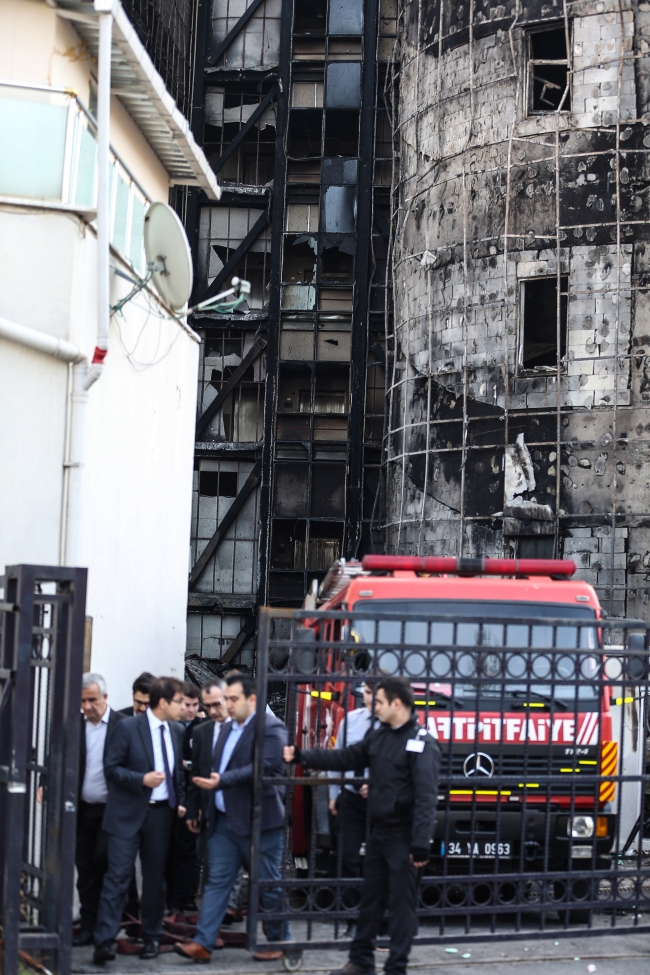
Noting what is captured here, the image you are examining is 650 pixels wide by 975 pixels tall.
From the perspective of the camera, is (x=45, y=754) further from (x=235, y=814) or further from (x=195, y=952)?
(x=195, y=952)

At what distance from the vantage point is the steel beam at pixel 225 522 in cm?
2992

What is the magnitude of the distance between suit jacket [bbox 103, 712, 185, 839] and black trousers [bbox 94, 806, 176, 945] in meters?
0.08

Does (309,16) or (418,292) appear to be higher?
(309,16)

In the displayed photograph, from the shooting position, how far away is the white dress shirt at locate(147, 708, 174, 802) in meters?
8.12

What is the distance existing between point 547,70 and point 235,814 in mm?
18823

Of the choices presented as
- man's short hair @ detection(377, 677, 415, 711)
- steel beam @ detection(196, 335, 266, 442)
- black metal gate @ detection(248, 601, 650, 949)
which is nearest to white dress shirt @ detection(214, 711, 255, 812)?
black metal gate @ detection(248, 601, 650, 949)

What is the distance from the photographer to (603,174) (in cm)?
2156

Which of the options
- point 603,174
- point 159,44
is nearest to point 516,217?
point 603,174

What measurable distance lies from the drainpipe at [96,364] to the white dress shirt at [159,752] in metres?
2.47

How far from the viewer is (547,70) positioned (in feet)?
75.4

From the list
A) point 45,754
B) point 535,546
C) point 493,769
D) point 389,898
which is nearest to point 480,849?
point 493,769

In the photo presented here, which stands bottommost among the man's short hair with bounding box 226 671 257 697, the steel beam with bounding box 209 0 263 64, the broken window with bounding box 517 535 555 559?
the man's short hair with bounding box 226 671 257 697

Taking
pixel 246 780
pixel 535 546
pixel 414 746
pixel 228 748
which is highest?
pixel 535 546

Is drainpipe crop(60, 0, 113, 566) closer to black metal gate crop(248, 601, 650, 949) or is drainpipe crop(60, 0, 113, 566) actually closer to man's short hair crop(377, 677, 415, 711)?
black metal gate crop(248, 601, 650, 949)
